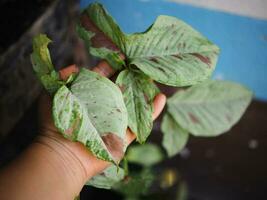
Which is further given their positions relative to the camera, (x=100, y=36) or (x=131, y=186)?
(x=131, y=186)

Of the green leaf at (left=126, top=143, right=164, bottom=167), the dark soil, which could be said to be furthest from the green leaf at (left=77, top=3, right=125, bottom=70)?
the green leaf at (left=126, top=143, right=164, bottom=167)

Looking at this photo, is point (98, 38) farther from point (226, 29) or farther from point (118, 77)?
point (226, 29)

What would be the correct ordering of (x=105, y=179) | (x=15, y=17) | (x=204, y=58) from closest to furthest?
(x=204, y=58), (x=105, y=179), (x=15, y=17)

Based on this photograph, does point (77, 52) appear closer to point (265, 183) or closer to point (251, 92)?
point (251, 92)

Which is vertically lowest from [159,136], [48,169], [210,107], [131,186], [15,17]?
[159,136]

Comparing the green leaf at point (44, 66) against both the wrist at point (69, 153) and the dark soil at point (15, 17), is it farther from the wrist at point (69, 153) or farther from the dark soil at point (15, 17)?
the dark soil at point (15, 17)

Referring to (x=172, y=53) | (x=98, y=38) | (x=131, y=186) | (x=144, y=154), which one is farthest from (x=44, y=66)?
(x=144, y=154)

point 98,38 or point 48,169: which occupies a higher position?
point 98,38
